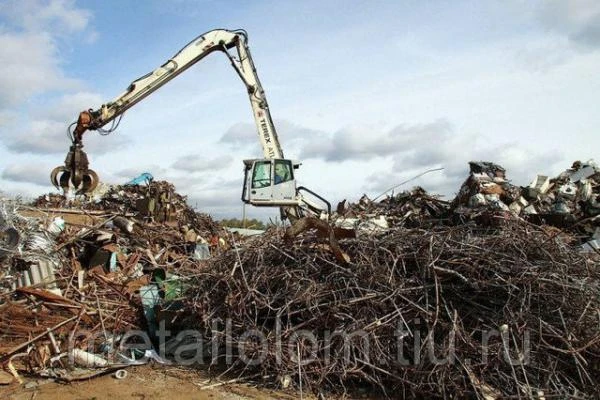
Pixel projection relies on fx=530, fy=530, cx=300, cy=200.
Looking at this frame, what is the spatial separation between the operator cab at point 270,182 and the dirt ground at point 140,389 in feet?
17.2

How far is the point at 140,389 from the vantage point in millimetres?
4609

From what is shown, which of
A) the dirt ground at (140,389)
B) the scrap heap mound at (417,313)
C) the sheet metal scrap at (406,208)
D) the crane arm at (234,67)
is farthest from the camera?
the crane arm at (234,67)

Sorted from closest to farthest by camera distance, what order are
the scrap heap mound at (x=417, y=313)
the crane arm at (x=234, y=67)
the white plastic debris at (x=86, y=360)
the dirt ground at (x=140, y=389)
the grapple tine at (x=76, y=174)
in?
the scrap heap mound at (x=417, y=313), the dirt ground at (x=140, y=389), the white plastic debris at (x=86, y=360), the grapple tine at (x=76, y=174), the crane arm at (x=234, y=67)

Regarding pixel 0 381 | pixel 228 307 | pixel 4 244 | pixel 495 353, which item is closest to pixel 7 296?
pixel 4 244

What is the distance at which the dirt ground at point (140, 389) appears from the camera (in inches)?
176

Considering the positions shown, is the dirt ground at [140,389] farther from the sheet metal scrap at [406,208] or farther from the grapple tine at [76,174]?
the grapple tine at [76,174]

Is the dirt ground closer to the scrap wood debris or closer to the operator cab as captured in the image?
the scrap wood debris

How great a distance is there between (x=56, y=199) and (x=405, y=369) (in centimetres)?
1239

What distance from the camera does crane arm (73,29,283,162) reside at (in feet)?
34.6

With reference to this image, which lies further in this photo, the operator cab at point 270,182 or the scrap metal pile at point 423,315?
the operator cab at point 270,182

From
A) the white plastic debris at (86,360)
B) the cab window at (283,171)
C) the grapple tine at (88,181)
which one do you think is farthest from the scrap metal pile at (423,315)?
the grapple tine at (88,181)

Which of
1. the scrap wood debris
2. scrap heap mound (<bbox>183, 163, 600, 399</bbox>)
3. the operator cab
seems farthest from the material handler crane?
scrap heap mound (<bbox>183, 163, 600, 399</bbox>)

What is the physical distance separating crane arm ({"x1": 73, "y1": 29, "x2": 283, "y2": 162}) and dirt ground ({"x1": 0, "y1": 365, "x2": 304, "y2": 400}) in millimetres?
6609

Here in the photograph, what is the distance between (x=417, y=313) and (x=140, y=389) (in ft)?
8.16
